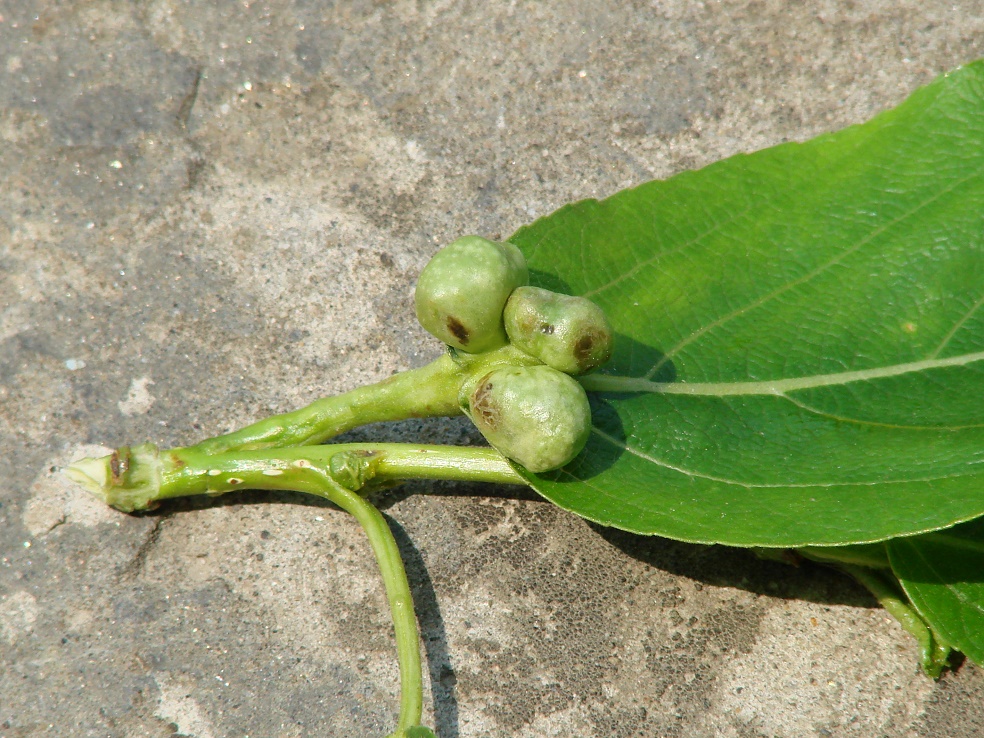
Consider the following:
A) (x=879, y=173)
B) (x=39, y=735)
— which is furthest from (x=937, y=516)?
(x=39, y=735)

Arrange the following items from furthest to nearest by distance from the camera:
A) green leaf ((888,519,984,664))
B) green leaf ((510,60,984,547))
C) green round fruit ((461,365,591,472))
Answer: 1. green leaf ((888,519,984,664))
2. green leaf ((510,60,984,547))
3. green round fruit ((461,365,591,472))

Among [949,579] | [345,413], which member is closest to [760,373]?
[949,579]

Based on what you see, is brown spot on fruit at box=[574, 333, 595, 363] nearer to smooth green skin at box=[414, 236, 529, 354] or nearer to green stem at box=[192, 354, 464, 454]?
smooth green skin at box=[414, 236, 529, 354]

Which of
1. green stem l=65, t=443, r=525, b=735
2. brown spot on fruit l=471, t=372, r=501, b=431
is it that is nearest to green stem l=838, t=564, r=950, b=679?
green stem l=65, t=443, r=525, b=735

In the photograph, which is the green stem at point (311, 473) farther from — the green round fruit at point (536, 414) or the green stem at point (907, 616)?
the green stem at point (907, 616)

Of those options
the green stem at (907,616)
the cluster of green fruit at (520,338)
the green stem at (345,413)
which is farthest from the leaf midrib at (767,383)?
the green stem at (907,616)

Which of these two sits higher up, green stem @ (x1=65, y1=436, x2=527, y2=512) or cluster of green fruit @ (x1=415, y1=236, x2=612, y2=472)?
cluster of green fruit @ (x1=415, y1=236, x2=612, y2=472)

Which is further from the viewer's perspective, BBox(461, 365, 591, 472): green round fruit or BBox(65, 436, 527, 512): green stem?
BBox(65, 436, 527, 512): green stem
